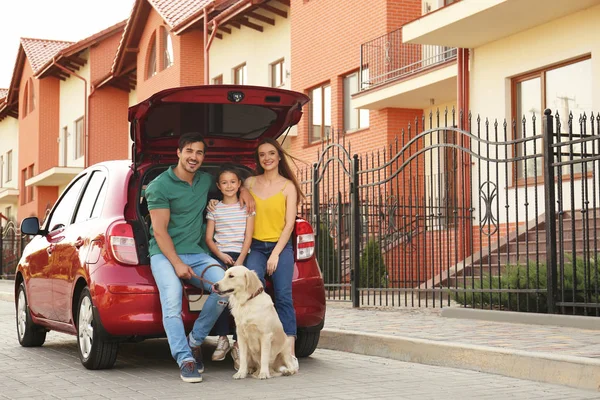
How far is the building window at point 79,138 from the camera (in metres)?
42.6

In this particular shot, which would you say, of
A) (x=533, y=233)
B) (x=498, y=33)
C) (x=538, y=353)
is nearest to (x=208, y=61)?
(x=498, y=33)

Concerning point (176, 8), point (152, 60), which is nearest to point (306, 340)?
point (176, 8)

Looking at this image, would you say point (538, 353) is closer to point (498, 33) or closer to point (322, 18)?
point (498, 33)

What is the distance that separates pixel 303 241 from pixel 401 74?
44.1 ft

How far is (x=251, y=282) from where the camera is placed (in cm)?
719

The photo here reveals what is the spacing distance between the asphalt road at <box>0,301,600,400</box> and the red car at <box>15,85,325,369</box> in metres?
0.34

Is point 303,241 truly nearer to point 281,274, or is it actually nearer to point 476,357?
point 281,274

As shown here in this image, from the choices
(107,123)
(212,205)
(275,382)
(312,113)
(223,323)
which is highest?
(107,123)

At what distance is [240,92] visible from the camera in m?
8.02

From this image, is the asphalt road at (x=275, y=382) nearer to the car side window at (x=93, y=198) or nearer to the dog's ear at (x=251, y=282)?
the dog's ear at (x=251, y=282)

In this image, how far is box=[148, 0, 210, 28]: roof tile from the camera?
1276 inches

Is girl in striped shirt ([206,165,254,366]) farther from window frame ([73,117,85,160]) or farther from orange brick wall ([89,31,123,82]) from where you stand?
window frame ([73,117,85,160])

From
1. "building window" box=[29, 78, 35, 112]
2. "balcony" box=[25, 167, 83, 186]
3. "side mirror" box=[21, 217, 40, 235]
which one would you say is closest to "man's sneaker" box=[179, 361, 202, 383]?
"side mirror" box=[21, 217, 40, 235]

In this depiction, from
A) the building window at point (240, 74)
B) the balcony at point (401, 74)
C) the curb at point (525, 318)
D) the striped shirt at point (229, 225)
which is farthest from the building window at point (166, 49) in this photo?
the striped shirt at point (229, 225)
